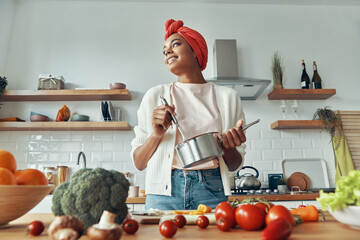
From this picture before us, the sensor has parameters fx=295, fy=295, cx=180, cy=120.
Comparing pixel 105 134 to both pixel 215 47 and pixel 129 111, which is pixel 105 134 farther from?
pixel 215 47

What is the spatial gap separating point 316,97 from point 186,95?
2.37m

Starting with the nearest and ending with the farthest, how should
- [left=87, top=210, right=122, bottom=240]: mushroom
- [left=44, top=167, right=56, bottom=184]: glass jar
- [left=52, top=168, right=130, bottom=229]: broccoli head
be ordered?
[left=87, top=210, right=122, bottom=240]: mushroom, [left=52, top=168, right=130, bottom=229]: broccoli head, [left=44, top=167, right=56, bottom=184]: glass jar

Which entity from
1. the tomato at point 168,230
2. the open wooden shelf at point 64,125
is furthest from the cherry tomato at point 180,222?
the open wooden shelf at point 64,125

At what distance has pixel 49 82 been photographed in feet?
10.1

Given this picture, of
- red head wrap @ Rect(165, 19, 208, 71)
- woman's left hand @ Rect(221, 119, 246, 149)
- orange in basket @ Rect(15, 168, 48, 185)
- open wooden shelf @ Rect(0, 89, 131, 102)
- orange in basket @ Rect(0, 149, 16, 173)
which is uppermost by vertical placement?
open wooden shelf @ Rect(0, 89, 131, 102)

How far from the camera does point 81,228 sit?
455mm

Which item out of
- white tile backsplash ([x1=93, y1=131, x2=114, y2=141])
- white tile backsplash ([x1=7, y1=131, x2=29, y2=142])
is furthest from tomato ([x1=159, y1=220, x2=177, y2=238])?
white tile backsplash ([x1=7, y1=131, x2=29, y2=142])

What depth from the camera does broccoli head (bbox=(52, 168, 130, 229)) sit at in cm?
51

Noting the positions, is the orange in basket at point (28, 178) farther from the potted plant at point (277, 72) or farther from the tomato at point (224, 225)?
the potted plant at point (277, 72)

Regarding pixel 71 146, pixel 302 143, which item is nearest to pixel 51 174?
pixel 71 146

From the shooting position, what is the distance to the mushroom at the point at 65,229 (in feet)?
1.36

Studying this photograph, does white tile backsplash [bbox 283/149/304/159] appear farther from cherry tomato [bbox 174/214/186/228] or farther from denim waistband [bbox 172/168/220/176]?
cherry tomato [bbox 174/214/186/228]

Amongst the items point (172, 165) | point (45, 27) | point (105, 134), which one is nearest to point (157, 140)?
point (172, 165)

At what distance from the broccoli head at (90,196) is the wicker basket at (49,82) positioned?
9.07 ft
